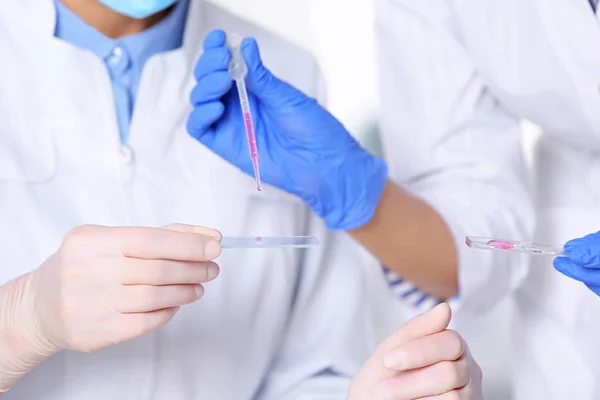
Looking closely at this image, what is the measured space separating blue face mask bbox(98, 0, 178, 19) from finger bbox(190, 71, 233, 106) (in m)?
0.11

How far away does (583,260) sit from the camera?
1007mm

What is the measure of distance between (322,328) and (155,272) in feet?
1.44

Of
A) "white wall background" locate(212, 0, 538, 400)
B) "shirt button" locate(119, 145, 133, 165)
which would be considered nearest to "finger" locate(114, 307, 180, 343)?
"shirt button" locate(119, 145, 133, 165)

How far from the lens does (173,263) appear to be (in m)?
1.00

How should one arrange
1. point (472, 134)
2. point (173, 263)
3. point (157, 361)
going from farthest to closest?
point (472, 134), point (157, 361), point (173, 263)

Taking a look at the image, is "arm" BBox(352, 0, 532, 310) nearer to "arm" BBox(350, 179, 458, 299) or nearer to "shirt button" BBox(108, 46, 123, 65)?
"arm" BBox(350, 179, 458, 299)

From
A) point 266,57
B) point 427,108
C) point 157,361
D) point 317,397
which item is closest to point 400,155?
point 427,108

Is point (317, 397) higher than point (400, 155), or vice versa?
point (400, 155)

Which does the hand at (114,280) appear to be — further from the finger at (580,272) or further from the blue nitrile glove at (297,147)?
the finger at (580,272)

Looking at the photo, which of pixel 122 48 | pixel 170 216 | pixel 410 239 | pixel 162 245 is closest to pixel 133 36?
pixel 122 48

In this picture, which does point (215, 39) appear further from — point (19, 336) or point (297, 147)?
point (19, 336)

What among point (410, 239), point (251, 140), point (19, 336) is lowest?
point (410, 239)

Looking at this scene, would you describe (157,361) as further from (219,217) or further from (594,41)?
(594,41)

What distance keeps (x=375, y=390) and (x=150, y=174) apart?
1.44 ft
